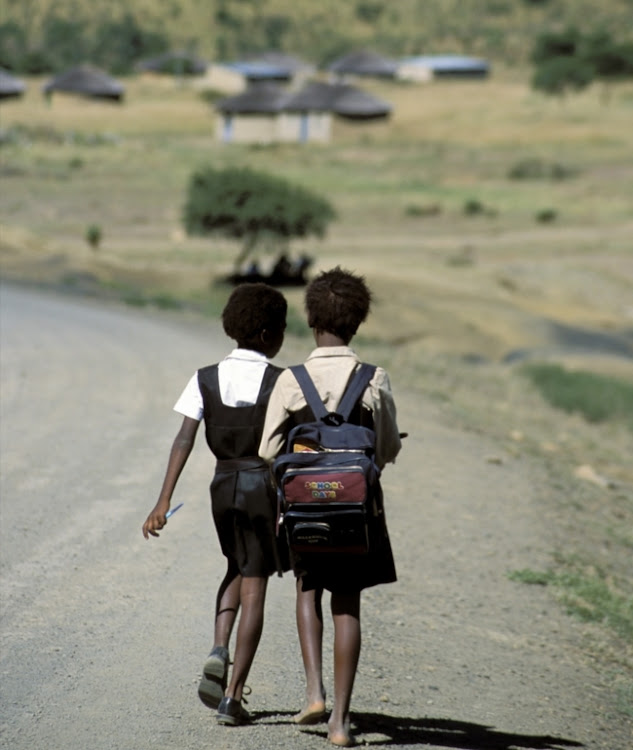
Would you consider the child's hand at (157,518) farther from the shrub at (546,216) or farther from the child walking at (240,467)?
the shrub at (546,216)

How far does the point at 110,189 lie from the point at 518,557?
43.9 metres

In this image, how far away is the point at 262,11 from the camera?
13388 centimetres

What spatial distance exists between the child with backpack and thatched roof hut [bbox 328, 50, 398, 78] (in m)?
98.0

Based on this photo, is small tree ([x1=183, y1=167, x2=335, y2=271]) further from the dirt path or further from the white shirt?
the white shirt

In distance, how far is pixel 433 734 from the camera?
5.00m

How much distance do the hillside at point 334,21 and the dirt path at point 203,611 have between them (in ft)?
374

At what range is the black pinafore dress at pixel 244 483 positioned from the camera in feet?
14.8

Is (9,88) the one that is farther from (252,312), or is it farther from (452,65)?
(252,312)

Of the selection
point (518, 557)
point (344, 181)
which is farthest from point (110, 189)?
point (518, 557)

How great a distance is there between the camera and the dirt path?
494 centimetres

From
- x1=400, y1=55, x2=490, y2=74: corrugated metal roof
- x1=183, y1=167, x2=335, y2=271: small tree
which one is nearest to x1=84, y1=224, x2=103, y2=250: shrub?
x1=183, y1=167, x2=335, y2=271: small tree

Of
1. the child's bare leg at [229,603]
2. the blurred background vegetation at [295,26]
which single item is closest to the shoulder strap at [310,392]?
the child's bare leg at [229,603]

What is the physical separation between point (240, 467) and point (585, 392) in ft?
51.3

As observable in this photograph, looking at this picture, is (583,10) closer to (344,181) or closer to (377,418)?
(344,181)
